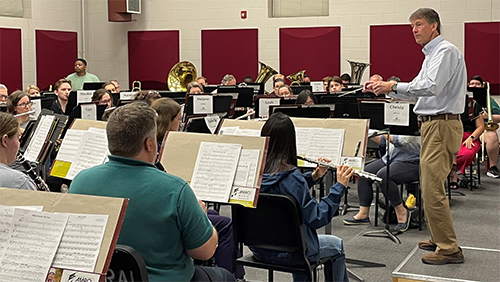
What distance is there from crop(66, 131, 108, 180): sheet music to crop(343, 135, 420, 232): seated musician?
8.65 ft

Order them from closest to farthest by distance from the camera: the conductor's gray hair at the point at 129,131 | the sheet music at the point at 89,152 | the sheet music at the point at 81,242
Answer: the sheet music at the point at 81,242 < the conductor's gray hair at the point at 129,131 < the sheet music at the point at 89,152

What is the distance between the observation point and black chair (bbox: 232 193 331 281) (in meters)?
3.02

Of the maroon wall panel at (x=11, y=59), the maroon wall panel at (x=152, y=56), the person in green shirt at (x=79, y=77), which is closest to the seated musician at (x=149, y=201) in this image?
the person in green shirt at (x=79, y=77)

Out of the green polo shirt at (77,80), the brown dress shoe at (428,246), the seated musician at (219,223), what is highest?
the green polo shirt at (77,80)

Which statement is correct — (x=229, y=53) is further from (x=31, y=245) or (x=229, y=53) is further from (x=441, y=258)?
(x=31, y=245)

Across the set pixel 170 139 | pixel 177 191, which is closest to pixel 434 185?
pixel 170 139

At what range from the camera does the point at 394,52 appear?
11.7m

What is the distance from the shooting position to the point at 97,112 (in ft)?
20.1

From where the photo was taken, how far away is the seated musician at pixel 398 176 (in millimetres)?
5512

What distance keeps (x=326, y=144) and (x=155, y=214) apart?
1.97 m

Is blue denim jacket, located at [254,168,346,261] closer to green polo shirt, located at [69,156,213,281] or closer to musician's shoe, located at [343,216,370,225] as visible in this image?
green polo shirt, located at [69,156,213,281]

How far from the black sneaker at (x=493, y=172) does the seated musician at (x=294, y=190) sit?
5.61m

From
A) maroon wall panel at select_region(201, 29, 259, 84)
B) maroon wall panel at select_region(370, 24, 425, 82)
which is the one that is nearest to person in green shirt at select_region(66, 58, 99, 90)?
maroon wall panel at select_region(201, 29, 259, 84)

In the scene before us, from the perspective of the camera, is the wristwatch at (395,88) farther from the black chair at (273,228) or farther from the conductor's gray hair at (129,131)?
the conductor's gray hair at (129,131)
